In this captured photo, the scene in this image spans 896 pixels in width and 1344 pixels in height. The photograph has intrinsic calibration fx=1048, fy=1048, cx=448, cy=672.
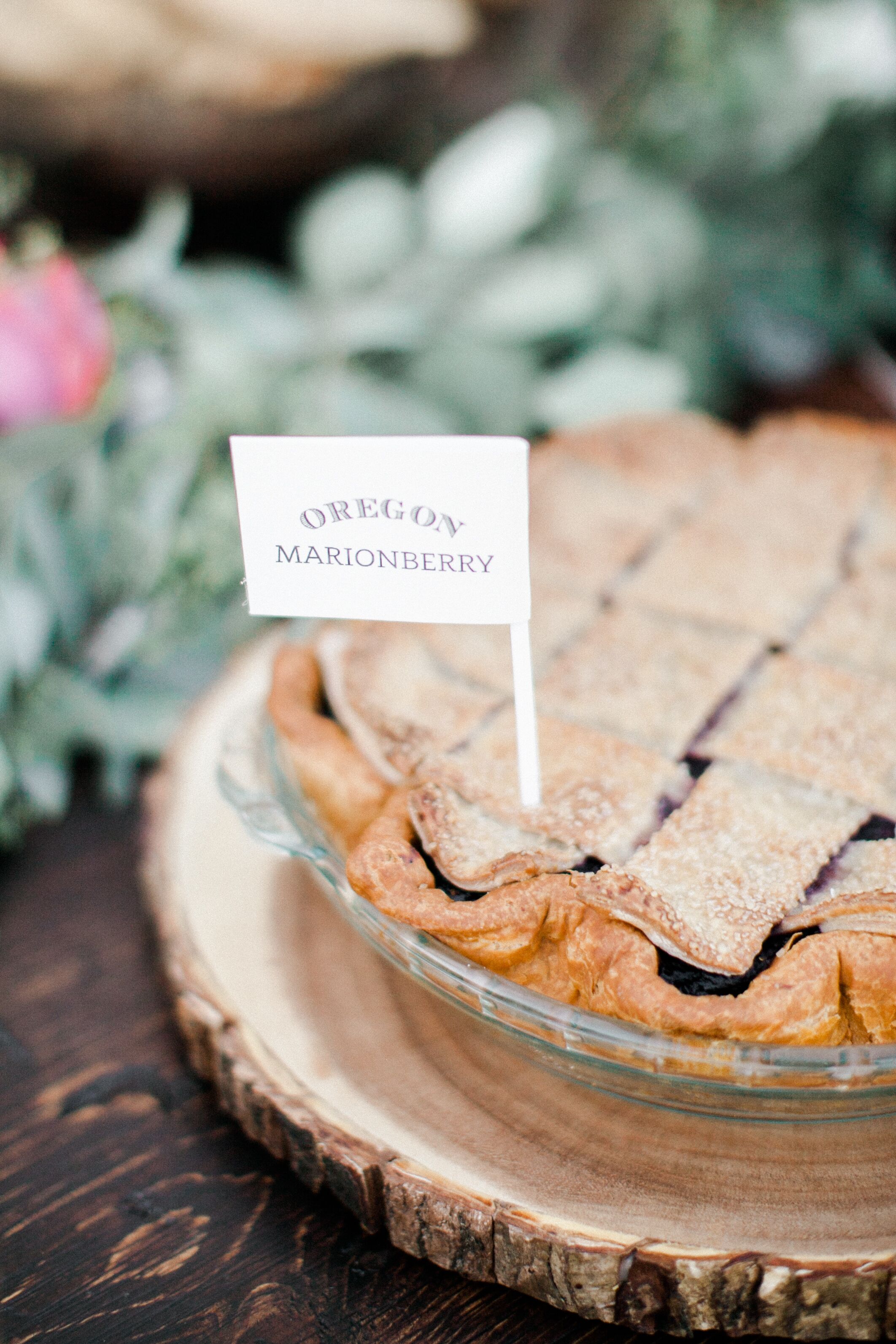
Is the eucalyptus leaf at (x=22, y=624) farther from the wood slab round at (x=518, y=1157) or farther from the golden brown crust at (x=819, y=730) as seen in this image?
the golden brown crust at (x=819, y=730)

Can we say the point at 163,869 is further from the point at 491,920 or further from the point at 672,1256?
the point at 672,1256

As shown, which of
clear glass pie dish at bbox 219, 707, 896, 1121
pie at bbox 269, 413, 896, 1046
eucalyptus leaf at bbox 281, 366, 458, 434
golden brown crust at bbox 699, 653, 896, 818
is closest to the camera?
clear glass pie dish at bbox 219, 707, 896, 1121

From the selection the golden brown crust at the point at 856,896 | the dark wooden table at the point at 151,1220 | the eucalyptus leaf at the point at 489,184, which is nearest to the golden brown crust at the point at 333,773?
the dark wooden table at the point at 151,1220

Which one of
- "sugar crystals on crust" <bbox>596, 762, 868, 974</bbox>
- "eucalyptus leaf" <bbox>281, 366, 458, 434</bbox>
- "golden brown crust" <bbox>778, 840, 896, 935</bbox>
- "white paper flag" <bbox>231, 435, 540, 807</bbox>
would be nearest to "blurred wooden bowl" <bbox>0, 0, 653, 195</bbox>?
"eucalyptus leaf" <bbox>281, 366, 458, 434</bbox>

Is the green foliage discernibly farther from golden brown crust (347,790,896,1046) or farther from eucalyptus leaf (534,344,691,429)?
golden brown crust (347,790,896,1046)

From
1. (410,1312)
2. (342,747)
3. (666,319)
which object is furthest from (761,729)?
(666,319)

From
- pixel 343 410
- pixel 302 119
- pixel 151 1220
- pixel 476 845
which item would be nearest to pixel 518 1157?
pixel 476 845
